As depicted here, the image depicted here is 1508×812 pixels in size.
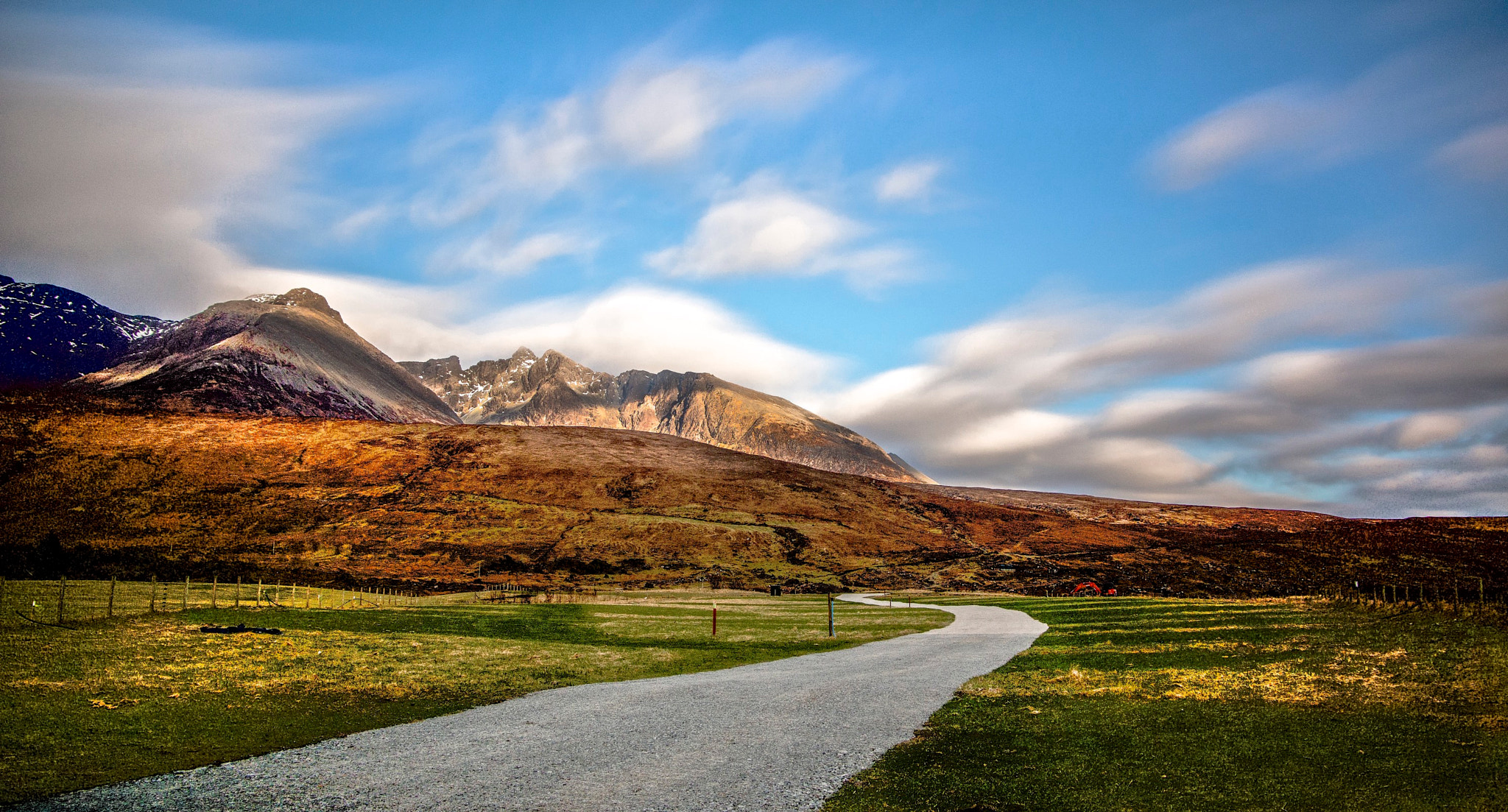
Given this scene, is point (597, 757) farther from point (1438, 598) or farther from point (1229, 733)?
point (1438, 598)

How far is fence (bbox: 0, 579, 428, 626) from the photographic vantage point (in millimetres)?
31656

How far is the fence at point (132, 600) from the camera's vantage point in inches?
1246

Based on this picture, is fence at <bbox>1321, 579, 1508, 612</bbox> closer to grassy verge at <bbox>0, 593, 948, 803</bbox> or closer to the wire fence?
grassy verge at <bbox>0, 593, 948, 803</bbox>

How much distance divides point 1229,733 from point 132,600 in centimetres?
5242

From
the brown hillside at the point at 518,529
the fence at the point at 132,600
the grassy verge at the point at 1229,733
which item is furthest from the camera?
the brown hillside at the point at 518,529

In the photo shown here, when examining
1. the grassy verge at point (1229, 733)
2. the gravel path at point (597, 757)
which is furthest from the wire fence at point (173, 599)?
the grassy verge at point (1229, 733)

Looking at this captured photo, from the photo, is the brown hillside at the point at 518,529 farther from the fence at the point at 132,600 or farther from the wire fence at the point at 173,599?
the fence at the point at 132,600

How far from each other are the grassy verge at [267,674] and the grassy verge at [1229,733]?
13099mm

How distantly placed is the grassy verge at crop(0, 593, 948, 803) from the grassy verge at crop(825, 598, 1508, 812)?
43.0 ft

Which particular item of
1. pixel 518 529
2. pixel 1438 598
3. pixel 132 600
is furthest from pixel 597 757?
pixel 518 529

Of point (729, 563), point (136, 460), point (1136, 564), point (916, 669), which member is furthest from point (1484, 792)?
point (136, 460)

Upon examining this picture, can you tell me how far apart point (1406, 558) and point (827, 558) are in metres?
102

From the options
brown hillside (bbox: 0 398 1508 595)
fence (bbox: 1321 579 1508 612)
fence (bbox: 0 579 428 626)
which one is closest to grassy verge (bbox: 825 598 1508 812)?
fence (bbox: 1321 579 1508 612)

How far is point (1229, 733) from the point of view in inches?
591
